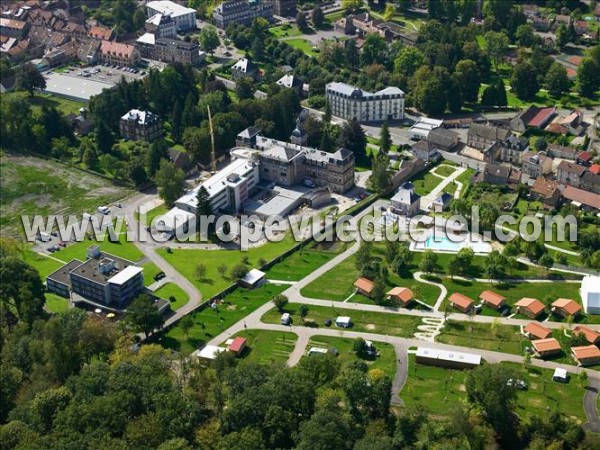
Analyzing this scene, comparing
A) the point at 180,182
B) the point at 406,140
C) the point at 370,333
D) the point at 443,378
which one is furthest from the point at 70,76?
the point at 443,378

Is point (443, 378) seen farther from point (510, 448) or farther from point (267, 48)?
point (267, 48)

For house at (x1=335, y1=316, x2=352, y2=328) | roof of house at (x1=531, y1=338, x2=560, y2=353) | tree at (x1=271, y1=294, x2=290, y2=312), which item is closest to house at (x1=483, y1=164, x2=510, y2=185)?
roof of house at (x1=531, y1=338, x2=560, y2=353)

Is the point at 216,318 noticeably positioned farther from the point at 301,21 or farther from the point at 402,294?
the point at 301,21

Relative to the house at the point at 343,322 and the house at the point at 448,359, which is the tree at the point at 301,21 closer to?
the house at the point at 343,322

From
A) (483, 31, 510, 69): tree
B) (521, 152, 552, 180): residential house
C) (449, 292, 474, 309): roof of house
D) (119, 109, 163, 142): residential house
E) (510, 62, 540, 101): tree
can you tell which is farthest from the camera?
(483, 31, 510, 69): tree

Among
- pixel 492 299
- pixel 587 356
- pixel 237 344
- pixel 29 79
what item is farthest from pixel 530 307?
pixel 29 79

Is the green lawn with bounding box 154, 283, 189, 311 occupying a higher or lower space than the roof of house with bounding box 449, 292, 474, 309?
lower

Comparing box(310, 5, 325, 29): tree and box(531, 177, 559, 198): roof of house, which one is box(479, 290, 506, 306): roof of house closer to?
box(531, 177, 559, 198): roof of house
